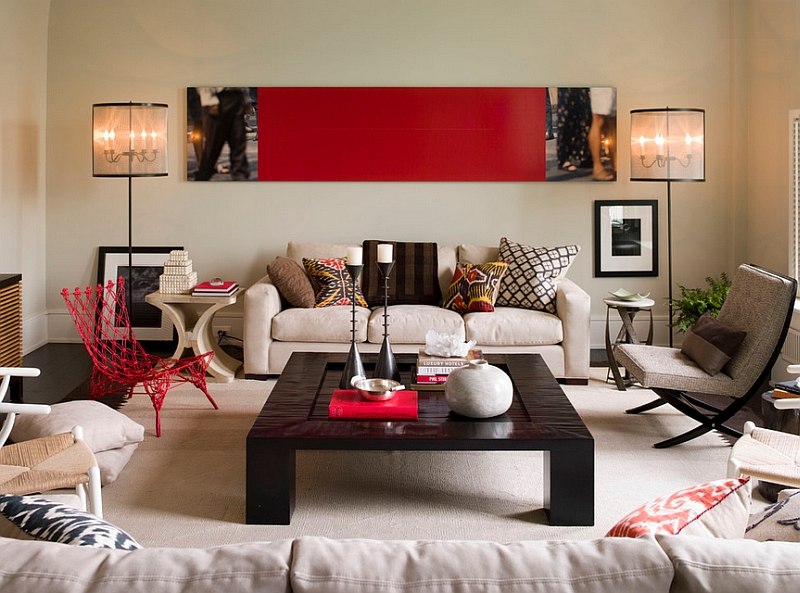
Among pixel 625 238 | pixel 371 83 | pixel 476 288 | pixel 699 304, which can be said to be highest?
pixel 371 83

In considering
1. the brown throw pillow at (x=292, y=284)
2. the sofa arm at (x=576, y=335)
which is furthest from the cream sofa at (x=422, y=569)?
the brown throw pillow at (x=292, y=284)

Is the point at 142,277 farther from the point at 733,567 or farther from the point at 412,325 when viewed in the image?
the point at 733,567

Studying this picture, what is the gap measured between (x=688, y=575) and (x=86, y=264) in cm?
626

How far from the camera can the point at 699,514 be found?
5.97ft

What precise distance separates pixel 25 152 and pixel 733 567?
20.5 ft

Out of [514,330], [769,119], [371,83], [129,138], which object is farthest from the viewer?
[371,83]

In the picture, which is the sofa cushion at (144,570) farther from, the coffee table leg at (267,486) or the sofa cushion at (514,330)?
the sofa cushion at (514,330)

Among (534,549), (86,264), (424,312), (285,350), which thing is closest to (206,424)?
(285,350)

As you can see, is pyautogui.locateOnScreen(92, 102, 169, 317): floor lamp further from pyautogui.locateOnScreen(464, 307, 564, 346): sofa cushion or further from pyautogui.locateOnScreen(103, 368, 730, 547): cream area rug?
pyautogui.locateOnScreen(464, 307, 564, 346): sofa cushion

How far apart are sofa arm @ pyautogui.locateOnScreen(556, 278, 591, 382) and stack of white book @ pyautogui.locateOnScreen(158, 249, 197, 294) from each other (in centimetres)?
244

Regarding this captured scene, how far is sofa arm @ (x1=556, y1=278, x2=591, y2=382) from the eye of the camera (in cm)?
570

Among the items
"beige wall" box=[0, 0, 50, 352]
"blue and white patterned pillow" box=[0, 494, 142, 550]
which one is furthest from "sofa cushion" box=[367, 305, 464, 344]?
"blue and white patterned pillow" box=[0, 494, 142, 550]

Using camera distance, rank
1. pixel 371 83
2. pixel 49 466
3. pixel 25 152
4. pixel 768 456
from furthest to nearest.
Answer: pixel 371 83 < pixel 25 152 < pixel 768 456 < pixel 49 466

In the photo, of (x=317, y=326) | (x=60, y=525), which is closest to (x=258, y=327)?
(x=317, y=326)
